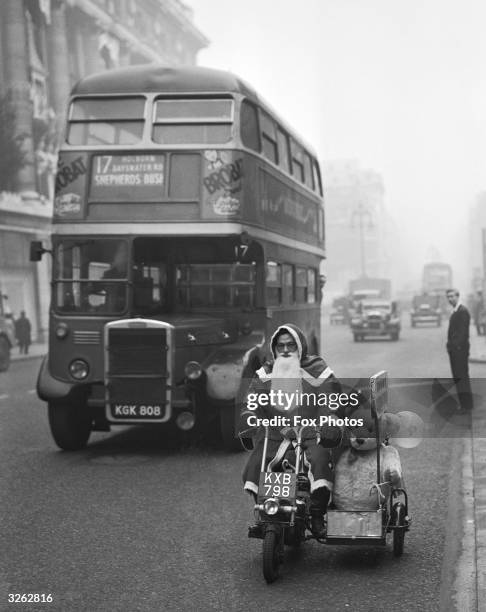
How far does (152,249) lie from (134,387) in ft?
6.03

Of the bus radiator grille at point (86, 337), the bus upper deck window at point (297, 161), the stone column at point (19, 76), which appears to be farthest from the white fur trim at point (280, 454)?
the stone column at point (19, 76)

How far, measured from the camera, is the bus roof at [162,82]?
1088 cm

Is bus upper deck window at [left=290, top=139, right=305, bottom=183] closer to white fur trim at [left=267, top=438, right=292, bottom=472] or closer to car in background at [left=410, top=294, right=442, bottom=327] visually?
white fur trim at [left=267, top=438, right=292, bottom=472]

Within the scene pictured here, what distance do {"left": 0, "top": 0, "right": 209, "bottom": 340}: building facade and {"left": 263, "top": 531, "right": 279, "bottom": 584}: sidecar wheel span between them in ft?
98.9

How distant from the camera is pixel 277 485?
553cm

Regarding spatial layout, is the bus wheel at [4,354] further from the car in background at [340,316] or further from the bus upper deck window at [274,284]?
the car in background at [340,316]

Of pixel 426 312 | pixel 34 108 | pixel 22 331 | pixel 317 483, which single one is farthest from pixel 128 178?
pixel 426 312

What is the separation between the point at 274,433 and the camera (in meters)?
5.81

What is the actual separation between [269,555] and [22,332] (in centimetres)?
2857

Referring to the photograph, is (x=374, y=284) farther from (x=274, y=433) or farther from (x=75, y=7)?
(x=274, y=433)

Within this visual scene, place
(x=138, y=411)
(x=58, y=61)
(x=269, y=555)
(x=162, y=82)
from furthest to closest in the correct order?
(x=58, y=61), (x=162, y=82), (x=138, y=411), (x=269, y=555)

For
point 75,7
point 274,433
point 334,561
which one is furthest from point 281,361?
point 75,7

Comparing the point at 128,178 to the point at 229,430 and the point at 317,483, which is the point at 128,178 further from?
the point at 317,483

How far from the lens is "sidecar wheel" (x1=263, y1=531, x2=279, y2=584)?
5.33m
